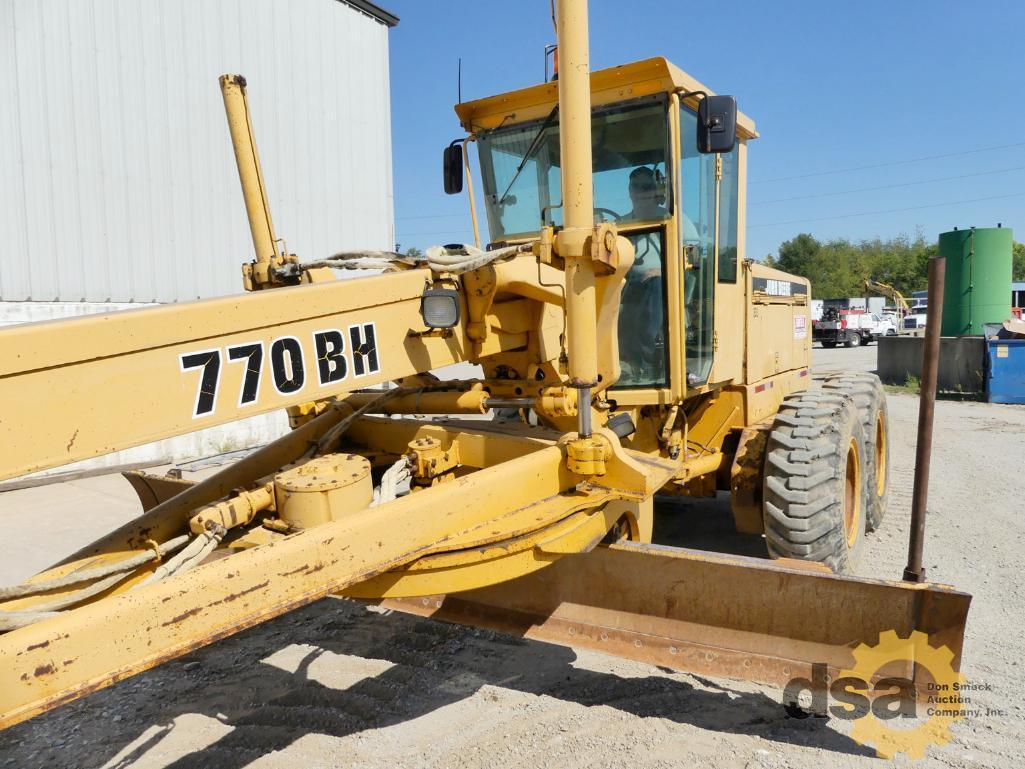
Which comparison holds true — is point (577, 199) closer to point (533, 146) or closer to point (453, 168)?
point (533, 146)

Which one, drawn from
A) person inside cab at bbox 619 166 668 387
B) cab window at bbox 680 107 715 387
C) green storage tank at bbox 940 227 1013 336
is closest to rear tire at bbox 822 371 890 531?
cab window at bbox 680 107 715 387

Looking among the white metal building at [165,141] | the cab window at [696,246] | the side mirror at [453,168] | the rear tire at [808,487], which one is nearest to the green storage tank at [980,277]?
the white metal building at [165,141]

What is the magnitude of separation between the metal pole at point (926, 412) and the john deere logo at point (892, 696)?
0.39m

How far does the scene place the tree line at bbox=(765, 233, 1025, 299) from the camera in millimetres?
57531

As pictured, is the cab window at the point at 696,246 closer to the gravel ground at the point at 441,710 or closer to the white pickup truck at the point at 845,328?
the gravel ground at the point at 441,710

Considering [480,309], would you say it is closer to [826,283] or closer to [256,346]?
[256,346]

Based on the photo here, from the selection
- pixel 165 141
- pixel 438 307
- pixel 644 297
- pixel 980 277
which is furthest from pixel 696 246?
pixel 980 277

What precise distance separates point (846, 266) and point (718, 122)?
6469cm

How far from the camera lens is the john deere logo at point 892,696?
8.34 ft

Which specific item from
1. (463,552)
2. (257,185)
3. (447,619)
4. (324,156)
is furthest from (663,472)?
(324,156)

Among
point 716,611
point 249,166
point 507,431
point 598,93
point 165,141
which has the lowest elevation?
point 716,611

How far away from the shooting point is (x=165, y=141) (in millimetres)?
9219

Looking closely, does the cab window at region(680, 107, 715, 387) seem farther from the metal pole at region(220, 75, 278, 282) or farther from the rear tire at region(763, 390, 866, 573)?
the metal pole at region(220, 75, 278, 282)

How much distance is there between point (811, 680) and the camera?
2.77 meters
